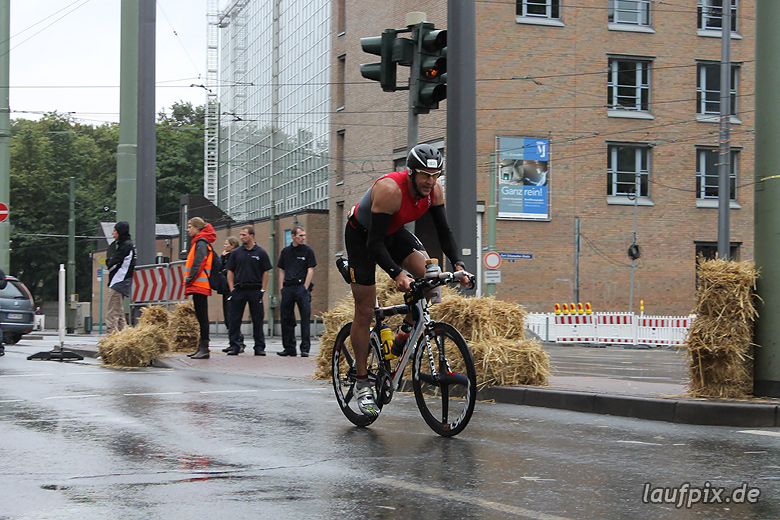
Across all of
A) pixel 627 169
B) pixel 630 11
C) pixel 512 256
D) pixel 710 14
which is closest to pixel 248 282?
pixel 512 256

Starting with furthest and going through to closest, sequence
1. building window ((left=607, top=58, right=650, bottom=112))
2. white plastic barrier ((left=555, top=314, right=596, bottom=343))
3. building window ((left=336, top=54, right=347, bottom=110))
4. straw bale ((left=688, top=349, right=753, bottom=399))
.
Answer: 1. building window ((left=336, top=54, right=347, bottom=110))
2. building window ((left=607, top=58, right=650, bottom=112))
3. white plastic barrier ((left=555, top=314, right=596, bottom=343))
4. straw bale ((left=688, top=349, right=753, bottom=399))

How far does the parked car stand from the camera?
23.7 meters

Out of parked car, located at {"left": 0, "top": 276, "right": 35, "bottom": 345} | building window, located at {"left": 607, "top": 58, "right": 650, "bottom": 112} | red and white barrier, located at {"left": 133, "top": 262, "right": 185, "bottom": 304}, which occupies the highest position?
building window, located at {"left": 607, "top": 58, "right": 650, "bottom": 112}

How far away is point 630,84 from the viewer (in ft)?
115

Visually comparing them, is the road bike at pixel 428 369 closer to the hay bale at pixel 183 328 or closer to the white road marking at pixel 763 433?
the white road marking at pixel 763 433

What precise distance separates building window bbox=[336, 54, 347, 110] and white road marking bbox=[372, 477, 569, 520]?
3812 cm

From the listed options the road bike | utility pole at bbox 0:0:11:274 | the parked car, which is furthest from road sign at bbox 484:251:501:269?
the road bike

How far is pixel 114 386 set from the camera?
31.1 feet

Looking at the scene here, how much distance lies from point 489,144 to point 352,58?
10435 millimetres

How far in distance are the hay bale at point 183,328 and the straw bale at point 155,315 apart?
24.4 inches

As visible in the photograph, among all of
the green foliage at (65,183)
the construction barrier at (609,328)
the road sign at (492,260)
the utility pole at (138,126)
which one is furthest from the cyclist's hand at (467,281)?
the green foliage at (65,183)

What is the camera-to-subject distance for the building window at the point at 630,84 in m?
34.9

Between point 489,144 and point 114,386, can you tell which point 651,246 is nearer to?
point 489,144

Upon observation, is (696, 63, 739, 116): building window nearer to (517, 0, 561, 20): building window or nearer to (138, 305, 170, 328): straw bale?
(517, 0, 561, 20): building window
